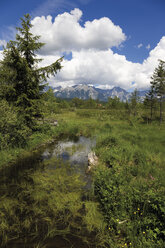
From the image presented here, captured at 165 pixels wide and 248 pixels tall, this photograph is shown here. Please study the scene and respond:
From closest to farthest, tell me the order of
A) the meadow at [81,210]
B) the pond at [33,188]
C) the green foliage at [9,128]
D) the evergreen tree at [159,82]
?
the meadow at [81,210] → the pond at [33,188] → the green foliage at [9,128] → the evergreen tree at [159,82]

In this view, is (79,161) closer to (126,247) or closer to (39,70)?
(126,247)

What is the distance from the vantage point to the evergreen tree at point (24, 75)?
10866mm

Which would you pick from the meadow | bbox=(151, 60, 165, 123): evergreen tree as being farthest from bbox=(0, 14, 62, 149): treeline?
bbox=(151, 60, 165, 123): evergreen tree

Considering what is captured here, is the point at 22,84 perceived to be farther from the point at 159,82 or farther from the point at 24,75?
the point at 159,82

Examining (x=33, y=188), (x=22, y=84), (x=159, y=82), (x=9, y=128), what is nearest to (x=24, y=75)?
(x=22, y=84)

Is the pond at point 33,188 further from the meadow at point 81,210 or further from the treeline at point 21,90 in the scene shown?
the treeline at point 21,90

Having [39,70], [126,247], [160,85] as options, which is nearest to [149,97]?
[160,85]

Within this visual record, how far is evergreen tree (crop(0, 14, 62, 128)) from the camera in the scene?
10866 mm

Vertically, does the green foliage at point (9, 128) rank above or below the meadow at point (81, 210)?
above

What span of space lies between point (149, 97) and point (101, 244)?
3763 centimetres

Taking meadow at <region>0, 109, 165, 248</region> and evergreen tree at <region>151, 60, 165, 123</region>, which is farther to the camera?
evergreen tree at <region>151, 60, 165, 123</region>

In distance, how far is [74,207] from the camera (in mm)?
4543

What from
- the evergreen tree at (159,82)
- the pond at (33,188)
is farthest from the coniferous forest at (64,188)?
the evergreen tree at (159,82)

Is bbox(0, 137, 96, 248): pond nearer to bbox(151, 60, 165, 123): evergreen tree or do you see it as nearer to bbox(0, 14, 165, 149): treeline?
bbox(0, 14, 165, 149): treeline
